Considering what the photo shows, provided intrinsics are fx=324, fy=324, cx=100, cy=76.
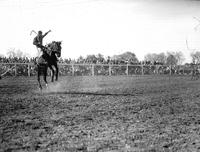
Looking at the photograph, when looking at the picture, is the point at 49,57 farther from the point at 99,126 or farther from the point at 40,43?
the point at 99,126

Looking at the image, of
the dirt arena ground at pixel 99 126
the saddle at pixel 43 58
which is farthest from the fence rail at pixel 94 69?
the dirt arena ground at pixel 99 126

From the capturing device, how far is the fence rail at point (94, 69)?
102 feet

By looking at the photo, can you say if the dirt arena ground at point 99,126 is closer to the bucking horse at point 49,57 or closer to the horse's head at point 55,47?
the bucking horse at point 49,57

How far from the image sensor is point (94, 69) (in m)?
36.6

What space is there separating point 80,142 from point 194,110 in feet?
17.4

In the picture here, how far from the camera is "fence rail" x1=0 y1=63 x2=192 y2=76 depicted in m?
31.2

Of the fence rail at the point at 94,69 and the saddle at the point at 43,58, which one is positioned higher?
the saddle at the point at 43,58

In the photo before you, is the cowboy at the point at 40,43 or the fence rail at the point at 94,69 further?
the fence rail at the point at 94,69

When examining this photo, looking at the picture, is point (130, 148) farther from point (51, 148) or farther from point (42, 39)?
point (42, 39)

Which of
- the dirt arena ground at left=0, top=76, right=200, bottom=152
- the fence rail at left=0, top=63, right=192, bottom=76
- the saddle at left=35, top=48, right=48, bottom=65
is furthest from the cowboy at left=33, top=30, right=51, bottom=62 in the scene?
the fence rail at left=0, top=63, right=192, bottom=76

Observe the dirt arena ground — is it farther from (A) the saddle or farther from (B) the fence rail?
(B) the fence rail

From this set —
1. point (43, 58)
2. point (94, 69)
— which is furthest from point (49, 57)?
point (94, 69)

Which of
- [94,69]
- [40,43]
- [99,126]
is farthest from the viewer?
[94,69]

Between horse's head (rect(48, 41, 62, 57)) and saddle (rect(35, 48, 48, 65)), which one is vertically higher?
horse's head (rect(48, 41, 62, 57))
